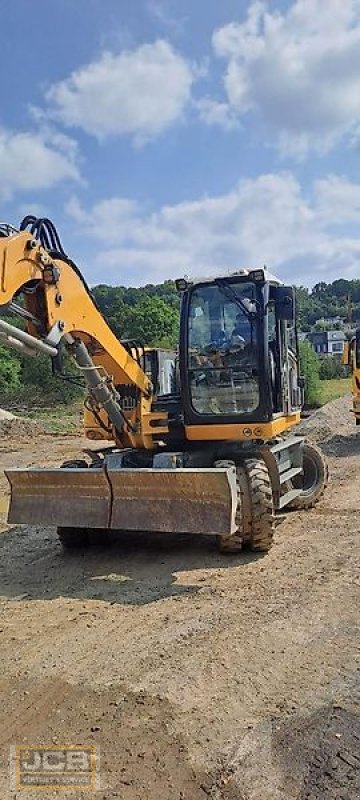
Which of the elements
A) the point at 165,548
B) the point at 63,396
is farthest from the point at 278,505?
the point at 63,396

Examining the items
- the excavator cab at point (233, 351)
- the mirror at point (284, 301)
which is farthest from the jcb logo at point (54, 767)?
the mirror at point (284, 301)

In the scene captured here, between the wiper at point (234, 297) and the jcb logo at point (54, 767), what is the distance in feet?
14.2

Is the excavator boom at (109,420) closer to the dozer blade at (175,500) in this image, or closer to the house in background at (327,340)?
the dozer blade at (175,500)

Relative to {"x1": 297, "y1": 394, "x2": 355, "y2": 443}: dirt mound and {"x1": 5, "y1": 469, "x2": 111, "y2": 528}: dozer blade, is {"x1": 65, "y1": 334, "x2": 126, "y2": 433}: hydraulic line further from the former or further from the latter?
{"x1": 297, "y1": 394, "x2": 355, "y2": 443}: dirt mound

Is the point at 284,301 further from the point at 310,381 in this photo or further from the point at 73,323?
the point at 310,381

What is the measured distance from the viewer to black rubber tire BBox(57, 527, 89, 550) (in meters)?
6.80

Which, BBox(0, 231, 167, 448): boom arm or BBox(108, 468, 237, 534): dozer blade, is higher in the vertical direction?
BBox(0, 231, 167, 448): boom arm

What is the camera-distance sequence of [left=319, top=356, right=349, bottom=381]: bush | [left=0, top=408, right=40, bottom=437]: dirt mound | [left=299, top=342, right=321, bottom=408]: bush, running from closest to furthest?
[left=0, top=408, right=40, bottom=437]: dirt mound
[left=299, top=342, right=321, bottom=408]: bush
[left=319, top=356, right=349, bottom=381]: bush

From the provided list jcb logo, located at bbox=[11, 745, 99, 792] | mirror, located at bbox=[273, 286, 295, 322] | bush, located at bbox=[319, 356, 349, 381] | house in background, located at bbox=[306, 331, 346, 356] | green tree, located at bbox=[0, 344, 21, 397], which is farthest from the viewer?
house in background, located at bbox=[306, 331, 346, 356]

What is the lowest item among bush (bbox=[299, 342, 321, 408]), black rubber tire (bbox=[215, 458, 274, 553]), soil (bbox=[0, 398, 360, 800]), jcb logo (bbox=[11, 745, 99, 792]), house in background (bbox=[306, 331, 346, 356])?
jcb logo (bbox=[11, 745, 99, 792])

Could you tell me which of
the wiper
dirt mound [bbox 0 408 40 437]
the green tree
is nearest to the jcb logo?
the wiper

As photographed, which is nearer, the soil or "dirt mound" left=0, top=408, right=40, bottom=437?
the soil

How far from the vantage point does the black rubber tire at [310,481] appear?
8227mm

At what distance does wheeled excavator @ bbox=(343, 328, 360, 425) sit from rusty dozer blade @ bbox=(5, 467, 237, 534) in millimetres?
9015
